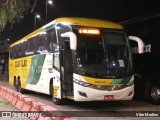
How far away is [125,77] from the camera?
38.7 ft

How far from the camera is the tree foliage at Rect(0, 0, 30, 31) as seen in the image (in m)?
14.6

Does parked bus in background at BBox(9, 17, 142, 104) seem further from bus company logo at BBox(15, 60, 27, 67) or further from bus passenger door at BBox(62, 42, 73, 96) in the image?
bus company logo at BBox(15, 60, 27, 67)

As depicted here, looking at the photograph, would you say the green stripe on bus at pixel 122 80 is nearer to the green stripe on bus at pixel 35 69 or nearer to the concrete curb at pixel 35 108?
the concrete curb at pixel 35 108

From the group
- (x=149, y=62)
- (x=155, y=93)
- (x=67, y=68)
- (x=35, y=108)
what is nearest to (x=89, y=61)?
(x=67, y=68)

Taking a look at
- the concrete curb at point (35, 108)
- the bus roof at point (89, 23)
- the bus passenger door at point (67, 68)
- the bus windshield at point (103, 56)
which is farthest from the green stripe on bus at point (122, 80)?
the concrete curb at point (35, 108)

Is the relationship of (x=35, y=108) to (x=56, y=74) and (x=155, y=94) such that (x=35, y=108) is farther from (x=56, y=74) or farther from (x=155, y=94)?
(x=155, y=94)

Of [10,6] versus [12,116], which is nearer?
[12,116]

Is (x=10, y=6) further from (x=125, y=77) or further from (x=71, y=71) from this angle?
(x=125, y=77)

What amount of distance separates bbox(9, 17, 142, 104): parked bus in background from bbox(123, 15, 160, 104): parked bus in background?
2.36 metres

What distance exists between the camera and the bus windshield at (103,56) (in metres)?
11.5

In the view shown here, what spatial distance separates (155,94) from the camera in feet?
45.3

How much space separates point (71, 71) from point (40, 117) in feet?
11.8

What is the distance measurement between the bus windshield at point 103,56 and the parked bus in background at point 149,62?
98.5 inches

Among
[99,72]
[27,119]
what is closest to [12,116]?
[27,119]
